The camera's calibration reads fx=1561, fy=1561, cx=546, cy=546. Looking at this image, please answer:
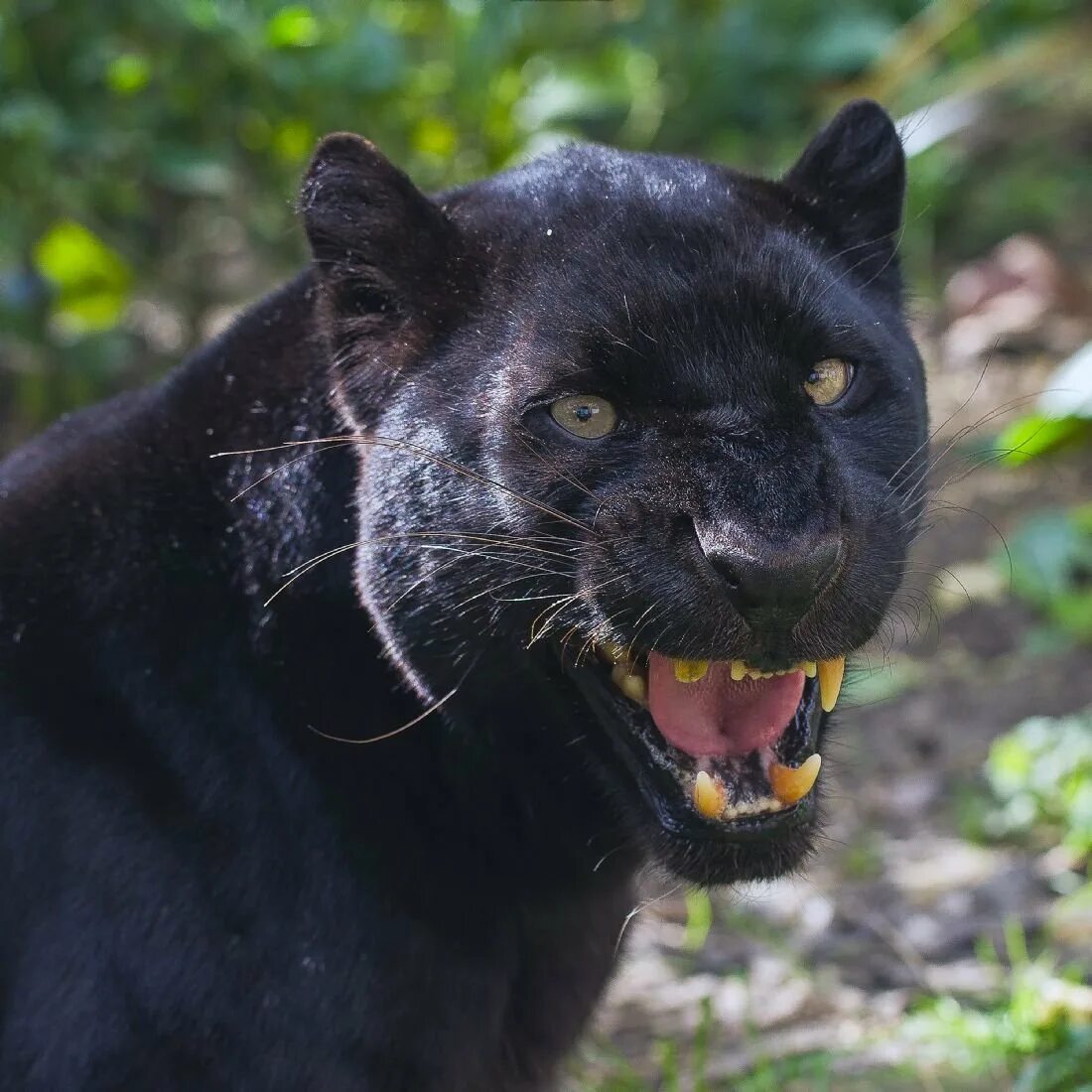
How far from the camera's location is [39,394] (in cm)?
633

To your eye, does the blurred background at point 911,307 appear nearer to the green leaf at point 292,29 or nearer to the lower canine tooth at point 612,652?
the green leaf at point 292,29

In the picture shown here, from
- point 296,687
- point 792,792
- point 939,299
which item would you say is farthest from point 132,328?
point 792,792

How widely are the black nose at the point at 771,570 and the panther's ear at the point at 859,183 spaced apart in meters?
0.88

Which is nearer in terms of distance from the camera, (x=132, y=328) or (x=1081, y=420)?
(x=1081, y=420)

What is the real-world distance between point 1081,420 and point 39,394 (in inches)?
163

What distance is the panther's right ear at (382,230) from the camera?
8.68ft

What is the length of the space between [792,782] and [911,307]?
1.65 meters

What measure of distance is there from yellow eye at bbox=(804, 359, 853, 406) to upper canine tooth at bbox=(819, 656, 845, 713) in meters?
0.42

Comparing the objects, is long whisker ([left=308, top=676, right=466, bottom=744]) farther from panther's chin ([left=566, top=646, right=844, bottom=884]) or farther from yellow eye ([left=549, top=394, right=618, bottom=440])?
yellow eye ([left=549, top=394, right=618, bottom=440])

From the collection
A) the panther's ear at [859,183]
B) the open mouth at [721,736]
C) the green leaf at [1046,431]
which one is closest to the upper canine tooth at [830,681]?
the open mouth at [721,736]

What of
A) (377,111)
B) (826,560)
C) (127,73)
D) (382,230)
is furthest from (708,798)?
(377,111)

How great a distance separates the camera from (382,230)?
265cm

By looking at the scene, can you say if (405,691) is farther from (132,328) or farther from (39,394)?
(132,328)

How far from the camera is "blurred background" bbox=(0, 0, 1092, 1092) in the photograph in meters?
3.76
